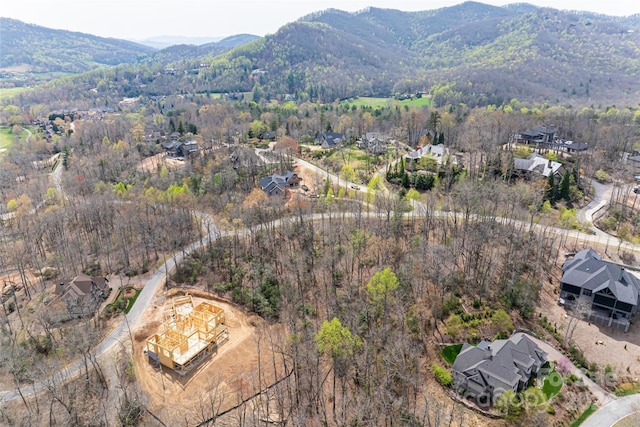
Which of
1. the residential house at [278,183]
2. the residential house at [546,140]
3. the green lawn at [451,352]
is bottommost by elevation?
the green lawn at [451,352]

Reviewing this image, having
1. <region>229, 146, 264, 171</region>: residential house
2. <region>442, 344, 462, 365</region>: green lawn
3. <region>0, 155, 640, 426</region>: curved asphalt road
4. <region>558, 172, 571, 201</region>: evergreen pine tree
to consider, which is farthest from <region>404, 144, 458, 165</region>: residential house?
<region>442, 344, 462, 365</region>: green lawn

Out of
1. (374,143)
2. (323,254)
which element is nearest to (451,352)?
(323,254)

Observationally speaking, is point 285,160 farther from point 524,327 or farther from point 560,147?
point 560,147

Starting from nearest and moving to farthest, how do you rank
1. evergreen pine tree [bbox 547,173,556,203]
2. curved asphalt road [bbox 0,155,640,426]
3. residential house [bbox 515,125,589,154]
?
curved asphalt road [bbox 0,155,640,426]
evergreen pine tree [bbox 547,173,556,203]
residential house [bbox 515,125,589,154]

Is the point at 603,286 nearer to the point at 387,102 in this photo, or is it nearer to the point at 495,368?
the point at 495,368

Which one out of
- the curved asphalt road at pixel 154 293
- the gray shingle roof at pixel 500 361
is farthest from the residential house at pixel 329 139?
the gray shingle roof at pixel 500 361

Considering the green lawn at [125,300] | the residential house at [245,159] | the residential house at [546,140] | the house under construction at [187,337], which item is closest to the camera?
the house under construction at [187,337]

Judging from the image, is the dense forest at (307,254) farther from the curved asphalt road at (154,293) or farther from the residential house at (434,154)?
the residential house at (434,154)

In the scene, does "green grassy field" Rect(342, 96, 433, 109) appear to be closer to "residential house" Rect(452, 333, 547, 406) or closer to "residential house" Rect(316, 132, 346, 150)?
"residential house" Rect(316, 132, 346, 150)

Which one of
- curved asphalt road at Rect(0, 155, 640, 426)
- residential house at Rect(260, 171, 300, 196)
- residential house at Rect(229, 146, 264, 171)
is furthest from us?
residential house at Rect(229, 146, 264, 171)
